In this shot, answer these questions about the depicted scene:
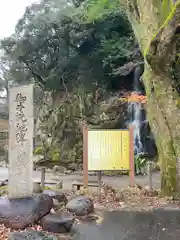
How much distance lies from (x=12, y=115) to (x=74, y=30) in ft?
45.9

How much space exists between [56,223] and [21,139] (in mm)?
1706

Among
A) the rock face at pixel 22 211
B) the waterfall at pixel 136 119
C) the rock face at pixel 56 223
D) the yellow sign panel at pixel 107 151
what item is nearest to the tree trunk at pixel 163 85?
the yellow sign panel at pixel 107 151

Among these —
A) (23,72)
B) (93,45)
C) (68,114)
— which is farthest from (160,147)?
(23,72)

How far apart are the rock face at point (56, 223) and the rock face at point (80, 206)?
3.12 ft

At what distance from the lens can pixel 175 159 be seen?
8.37 m

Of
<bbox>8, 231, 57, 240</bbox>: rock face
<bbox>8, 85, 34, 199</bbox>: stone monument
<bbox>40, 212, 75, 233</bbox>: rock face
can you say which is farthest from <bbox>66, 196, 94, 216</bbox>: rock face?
<bbox>8, 231, 57, 240</bbox>: rock face

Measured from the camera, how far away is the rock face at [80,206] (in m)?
6.58

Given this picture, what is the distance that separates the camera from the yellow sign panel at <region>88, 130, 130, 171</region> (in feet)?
27.9

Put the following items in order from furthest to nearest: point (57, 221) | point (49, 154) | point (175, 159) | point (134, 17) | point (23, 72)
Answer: point (23, 72), point (49, 154), point (134, 17), point (175, 159), point (57, 221)

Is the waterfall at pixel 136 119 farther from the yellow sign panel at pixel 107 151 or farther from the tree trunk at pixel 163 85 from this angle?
the yellow sign panel at pixel 107 151

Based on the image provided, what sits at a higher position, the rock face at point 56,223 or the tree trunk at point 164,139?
the tree trunk at point 164,139

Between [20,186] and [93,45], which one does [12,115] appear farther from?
[93,45]

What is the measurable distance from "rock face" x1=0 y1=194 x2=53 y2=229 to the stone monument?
364mm

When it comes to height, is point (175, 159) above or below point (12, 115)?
below
